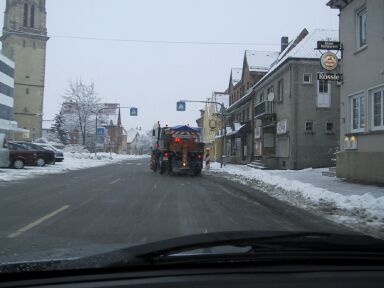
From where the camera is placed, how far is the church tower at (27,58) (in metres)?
90.9

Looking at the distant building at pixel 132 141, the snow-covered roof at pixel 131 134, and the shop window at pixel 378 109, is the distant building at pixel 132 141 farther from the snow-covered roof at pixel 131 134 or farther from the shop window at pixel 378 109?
the shop window at pixel 378 109

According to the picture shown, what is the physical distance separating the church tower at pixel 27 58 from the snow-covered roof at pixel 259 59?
2083 inches

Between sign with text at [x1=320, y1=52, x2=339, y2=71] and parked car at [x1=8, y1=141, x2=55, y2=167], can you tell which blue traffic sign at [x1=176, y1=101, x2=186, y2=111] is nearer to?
parked car at [x1=8, y1=141, x2=55, y2=167]

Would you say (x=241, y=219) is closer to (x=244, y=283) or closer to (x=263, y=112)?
(x=244, y=283)

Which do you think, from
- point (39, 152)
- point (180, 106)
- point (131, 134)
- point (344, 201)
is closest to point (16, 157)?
point (39, 152)

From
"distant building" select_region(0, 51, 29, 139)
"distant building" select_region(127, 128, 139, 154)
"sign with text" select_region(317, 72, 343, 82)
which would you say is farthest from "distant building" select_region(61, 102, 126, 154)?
"sign with text" select_region(317, 72, 343, 82)

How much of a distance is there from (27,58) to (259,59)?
5755cm

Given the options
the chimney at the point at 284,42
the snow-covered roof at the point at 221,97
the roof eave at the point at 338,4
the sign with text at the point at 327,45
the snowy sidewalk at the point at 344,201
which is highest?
the chimney at the point at 284,42

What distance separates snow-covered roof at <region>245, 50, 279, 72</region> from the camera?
159ft

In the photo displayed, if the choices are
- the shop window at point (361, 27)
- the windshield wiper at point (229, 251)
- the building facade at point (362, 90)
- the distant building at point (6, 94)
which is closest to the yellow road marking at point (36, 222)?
the windshield wiper at point (229, 251)

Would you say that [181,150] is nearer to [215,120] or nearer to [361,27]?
[361,27]

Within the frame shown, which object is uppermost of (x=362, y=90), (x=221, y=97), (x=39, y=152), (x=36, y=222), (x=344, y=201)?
(x=221, y=97)

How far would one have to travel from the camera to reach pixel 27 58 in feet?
302

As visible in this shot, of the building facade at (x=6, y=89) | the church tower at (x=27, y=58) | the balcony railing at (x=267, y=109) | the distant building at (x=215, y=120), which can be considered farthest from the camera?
the church tower at (x=27, y=58)
